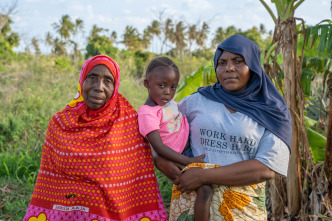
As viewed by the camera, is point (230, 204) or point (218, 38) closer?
point (230, 204)

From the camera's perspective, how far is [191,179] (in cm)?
189

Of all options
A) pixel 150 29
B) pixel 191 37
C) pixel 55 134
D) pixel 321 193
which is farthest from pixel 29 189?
pixel 150 29

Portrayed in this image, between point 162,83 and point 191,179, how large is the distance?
1.82 feet

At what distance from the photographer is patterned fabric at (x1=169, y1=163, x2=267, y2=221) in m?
1.93

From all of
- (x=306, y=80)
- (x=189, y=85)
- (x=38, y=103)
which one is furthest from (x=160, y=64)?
(x=38, y=103)

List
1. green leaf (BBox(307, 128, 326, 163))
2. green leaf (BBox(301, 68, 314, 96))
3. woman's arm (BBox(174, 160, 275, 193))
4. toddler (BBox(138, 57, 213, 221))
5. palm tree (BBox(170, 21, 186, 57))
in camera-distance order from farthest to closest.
A: palm tree (BBox(170, 21, 186, 57)) < green leaf (BBox(307, 128, 326, 163)) < green leaf (BBox(301, 68, 314, 96)) < toddler (BBox(138, 57, 213, 221)) < woman's arm (BBox(174, 160, 275, 193))

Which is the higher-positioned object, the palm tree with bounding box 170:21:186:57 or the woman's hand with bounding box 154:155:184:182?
the palm tree with bounding box 170:21:186:57

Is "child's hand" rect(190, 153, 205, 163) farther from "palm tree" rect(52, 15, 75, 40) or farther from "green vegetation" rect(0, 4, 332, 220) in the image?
"palm tree" rect(52, 15, 75, 40)

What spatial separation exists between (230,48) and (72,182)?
3.87ft

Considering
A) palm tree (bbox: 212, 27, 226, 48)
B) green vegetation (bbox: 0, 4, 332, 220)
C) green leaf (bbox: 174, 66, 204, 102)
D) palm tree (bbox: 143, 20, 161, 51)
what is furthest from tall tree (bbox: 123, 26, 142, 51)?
green leaf (bbox: 174, 66, 204, 102)

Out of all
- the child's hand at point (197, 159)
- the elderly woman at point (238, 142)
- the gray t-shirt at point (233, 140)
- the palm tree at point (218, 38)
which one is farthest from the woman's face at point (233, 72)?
the palm tree at point (218, 38)

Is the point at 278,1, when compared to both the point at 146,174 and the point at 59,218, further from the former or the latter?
the point at 59,218

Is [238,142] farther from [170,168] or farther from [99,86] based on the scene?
[99,86]

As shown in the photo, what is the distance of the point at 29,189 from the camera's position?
428 centimetres
